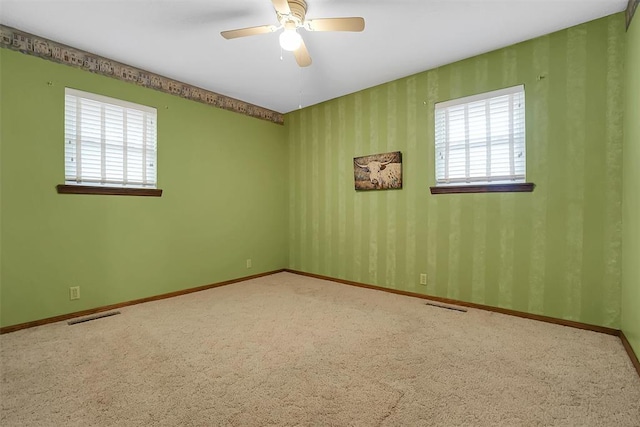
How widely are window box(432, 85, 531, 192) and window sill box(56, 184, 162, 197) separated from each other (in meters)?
3.25

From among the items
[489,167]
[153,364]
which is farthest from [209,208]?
[489,167]

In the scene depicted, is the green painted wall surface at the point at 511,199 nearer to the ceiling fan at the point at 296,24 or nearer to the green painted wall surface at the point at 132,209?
the green painted wall surface at the point at 132,209

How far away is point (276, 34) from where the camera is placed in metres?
2.74

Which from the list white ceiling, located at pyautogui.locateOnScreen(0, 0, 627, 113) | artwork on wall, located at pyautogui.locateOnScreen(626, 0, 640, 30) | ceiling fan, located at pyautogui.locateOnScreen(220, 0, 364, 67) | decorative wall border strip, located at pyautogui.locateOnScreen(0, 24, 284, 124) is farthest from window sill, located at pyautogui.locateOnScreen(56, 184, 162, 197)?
artwork on wall, located at pyautogui.locateOnScreen(626, 0, 640, 30)

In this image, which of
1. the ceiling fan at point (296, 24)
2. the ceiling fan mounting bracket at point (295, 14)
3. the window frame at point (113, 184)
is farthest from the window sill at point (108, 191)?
the ceiling fan mounting bracket at point (295, 14)

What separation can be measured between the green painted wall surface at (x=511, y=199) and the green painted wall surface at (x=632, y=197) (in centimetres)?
14

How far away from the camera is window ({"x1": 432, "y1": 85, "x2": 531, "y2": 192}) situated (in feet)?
9.46

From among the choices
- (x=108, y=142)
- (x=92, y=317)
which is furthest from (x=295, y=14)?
(x=92, y=317)

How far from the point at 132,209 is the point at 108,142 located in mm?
731

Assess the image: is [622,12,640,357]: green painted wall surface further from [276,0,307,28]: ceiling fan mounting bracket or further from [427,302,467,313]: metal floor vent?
[276,0,307,28]: ceiling fan mounting bracket

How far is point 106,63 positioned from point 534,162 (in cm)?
433

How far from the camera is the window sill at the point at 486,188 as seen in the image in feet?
9.23

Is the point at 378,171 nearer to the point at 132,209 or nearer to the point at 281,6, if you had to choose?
the point at 281,6

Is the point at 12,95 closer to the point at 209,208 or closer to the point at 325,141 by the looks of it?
the point at 209,208
